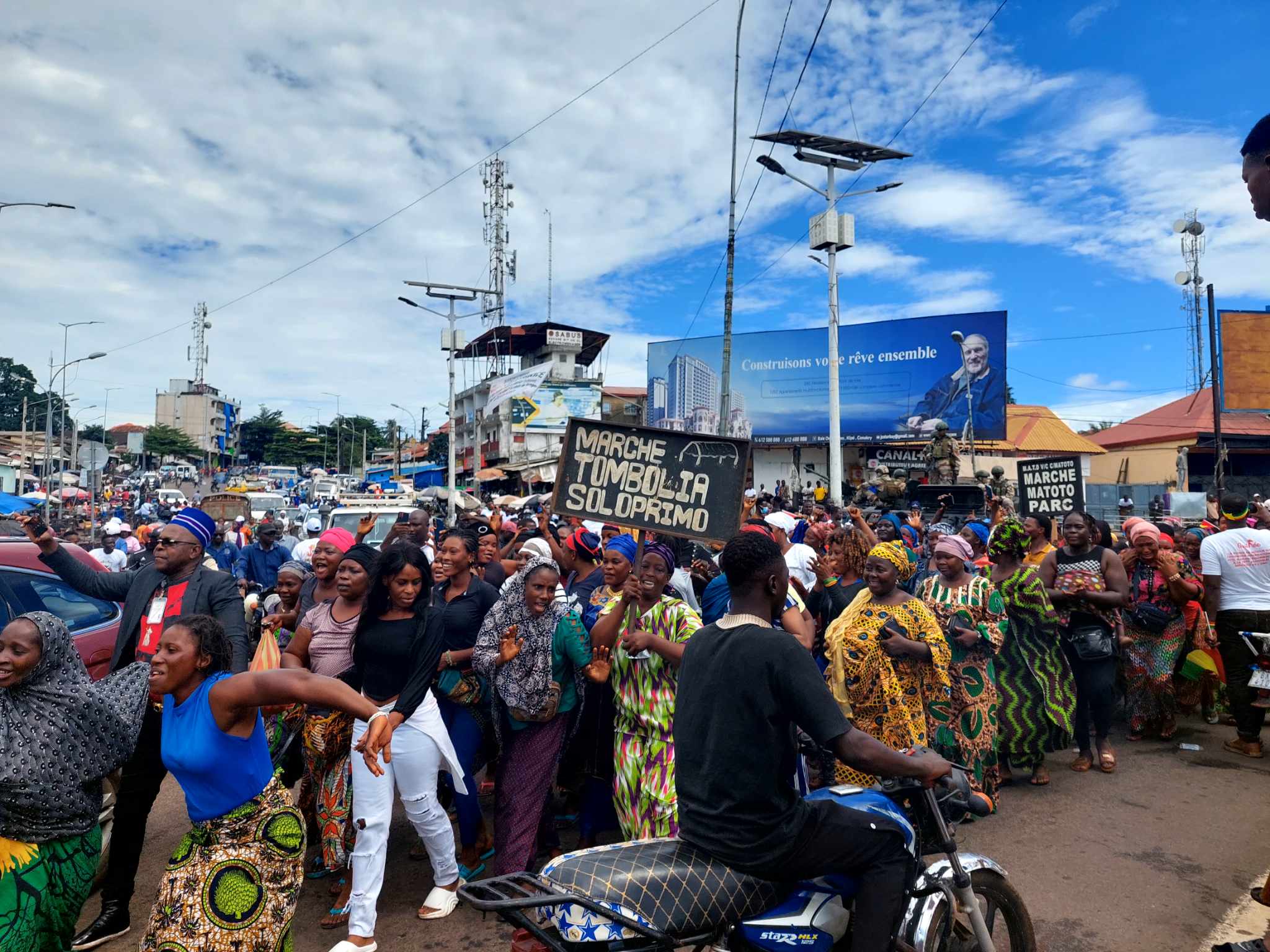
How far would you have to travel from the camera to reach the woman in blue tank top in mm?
2754

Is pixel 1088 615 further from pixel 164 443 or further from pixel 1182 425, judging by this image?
pixel 164 443

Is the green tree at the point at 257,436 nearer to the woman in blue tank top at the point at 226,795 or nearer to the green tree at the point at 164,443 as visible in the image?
the green tree at the point at 164,443

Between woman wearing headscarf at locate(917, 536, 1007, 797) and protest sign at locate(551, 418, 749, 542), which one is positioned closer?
protest sign at locate(551, 418, 749, 542)

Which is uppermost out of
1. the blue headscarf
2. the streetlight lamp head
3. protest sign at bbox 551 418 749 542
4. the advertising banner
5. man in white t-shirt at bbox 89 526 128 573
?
the streetlight lamp head

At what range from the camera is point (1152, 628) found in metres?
6.98

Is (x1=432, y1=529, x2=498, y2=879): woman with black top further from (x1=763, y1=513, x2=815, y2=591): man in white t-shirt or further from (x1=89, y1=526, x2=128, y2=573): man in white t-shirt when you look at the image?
(x1=89, y1=526, x2=128, y2=573): man in white t-shirt

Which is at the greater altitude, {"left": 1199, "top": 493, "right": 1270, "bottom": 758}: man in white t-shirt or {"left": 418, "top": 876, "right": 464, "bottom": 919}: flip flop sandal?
{"left": 1199, "top": 493, "right": 1270, "bottom": 758}: man in white t-shirt

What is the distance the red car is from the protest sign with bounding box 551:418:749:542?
3.14m

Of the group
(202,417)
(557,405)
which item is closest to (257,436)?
(202,417)

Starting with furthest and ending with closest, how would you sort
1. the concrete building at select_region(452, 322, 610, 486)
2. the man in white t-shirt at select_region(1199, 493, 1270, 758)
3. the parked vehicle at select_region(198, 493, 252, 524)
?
the concrete building at select_region(452, 322, 610, 486), the parked vehicle at select_region(198, 493, 252, 524), the man in white t-shirt at select_region(1199, 493, 1270, 758)

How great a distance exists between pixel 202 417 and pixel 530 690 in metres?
111

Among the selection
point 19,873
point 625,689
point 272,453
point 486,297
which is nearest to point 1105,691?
point 625,689

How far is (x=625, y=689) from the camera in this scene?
4117 mm

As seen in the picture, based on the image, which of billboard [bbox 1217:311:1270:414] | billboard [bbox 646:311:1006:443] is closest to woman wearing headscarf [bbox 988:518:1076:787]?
billboard [bbox 1217:311:1270:414]
